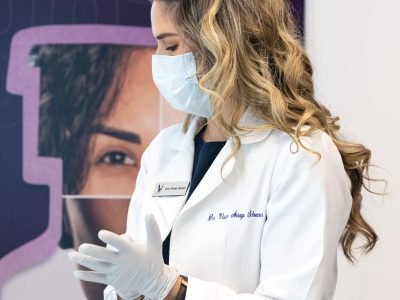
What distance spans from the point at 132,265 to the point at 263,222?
263mm

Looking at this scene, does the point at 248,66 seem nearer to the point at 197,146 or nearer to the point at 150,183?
the point at 197,146

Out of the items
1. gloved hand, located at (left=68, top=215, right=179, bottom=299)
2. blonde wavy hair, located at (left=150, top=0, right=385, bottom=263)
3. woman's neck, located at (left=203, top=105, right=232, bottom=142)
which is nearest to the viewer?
gloved hand, located at (left=68, top=215, right=179, bottom=299)

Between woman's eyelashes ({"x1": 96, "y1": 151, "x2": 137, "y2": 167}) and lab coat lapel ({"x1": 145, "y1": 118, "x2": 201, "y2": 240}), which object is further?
woman's eyelashes ({"x1": 96, "y1": 151, "x2": 137, "y2": 167})

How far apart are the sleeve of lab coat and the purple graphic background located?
37.2 inches

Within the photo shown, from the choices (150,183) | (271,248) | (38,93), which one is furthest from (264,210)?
(38,93)

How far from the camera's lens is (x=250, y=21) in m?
1.24

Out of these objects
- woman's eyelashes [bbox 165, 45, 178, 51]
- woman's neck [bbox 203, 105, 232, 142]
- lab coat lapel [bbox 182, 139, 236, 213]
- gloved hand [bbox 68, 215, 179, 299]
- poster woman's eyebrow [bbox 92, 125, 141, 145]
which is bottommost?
poster woman's eyebrow [bbox 92, 125, 141, 145]

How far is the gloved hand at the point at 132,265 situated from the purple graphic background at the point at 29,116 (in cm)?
89

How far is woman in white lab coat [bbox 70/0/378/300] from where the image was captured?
114 cm

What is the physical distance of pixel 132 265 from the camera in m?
1.12

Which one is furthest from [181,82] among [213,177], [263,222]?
[263,222]

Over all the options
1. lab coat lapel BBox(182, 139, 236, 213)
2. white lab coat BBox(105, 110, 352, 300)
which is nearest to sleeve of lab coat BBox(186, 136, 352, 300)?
white lab coat BBox(105, 110, 352, 300)

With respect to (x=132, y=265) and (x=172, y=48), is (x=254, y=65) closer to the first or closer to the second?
(x=172, y=48)

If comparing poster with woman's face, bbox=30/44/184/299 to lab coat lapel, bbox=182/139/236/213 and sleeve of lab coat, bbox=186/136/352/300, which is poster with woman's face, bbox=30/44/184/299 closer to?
lab coat lapel, bbox=182/139/236/213
